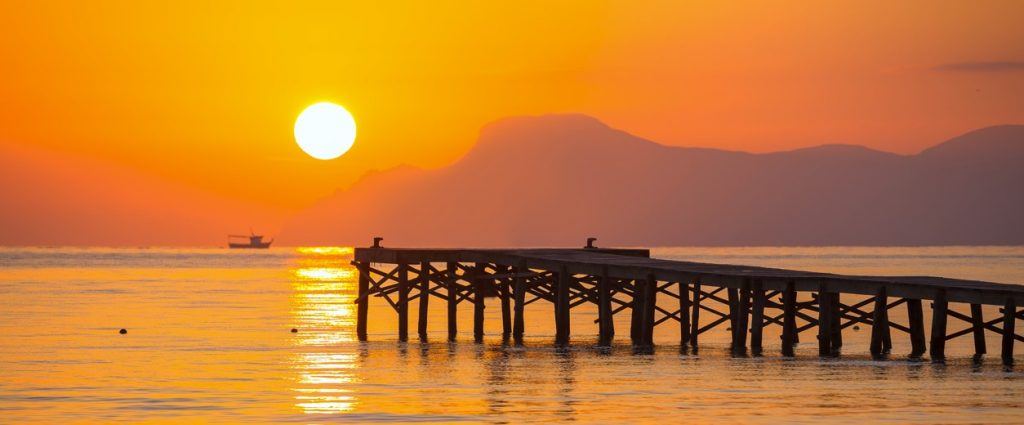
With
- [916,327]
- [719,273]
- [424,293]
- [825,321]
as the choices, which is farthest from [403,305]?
[916,327]

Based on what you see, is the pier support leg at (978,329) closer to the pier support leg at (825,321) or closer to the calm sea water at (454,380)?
the calm sea water at (454,380)

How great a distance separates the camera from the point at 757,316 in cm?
4247

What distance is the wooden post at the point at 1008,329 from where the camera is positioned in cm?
3653

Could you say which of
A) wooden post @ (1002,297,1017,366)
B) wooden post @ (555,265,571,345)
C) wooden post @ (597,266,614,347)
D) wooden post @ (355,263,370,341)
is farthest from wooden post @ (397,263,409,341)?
wooden post @ (1002,297,1017,366)

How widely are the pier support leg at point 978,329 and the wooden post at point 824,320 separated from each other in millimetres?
3612

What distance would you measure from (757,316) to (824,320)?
223 centimetres

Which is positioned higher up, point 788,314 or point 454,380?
point 788,314

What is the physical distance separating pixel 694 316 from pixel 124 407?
21.0 meters

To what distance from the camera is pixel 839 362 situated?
39531 mm

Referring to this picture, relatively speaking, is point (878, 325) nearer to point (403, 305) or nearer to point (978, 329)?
point (978, 329)

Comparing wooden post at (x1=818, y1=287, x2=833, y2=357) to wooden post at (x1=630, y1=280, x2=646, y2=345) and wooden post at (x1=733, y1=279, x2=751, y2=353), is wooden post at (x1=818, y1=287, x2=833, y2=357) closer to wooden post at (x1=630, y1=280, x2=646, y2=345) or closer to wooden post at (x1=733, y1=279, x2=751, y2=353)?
wooden post at (x1=733, y1=279, x2=751, y2=353)

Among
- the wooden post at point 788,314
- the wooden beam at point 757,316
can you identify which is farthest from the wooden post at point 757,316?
Result: the wooden post at point 788,314

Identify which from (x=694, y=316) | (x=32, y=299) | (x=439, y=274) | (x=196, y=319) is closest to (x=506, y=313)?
(x=439, y=274)

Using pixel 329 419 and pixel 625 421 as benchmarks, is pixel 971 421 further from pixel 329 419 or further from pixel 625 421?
pixel 329 419
